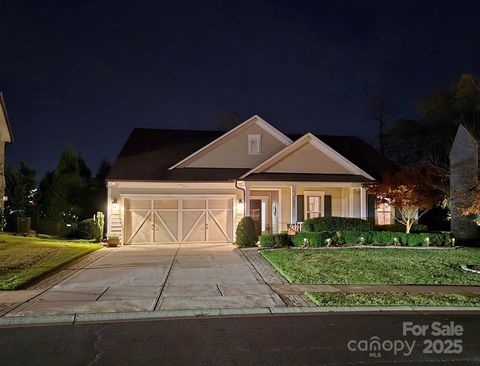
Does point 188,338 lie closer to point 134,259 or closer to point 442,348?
point 442,348

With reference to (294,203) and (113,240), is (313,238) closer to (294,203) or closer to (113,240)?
(294,203)

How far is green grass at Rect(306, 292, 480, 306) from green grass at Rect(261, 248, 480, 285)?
1535 millimetres

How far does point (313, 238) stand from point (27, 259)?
33.8 feet

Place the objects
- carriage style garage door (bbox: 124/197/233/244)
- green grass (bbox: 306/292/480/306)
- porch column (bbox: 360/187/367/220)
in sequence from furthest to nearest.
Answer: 1. porch column (bbox: 360/187/367/220)
2. carriage style garage door (bbox: 124/197/233/244)
3. green grass (bbox: 306/292/480/306)

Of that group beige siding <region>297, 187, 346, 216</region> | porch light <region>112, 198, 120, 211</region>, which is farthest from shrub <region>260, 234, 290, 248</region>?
porch light <region>112, 198, 120, 211</region>

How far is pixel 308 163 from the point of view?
78.0ft

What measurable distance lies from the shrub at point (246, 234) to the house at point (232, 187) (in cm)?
158

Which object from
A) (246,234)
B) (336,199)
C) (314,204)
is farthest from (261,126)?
(246,234)

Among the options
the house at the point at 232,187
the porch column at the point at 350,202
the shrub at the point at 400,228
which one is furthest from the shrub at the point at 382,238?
the porch column at the point at 350,202

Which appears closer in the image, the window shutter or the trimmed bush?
the trimmed bush

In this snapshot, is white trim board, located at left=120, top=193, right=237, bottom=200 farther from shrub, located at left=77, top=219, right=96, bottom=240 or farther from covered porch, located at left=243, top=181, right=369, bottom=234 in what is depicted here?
shrub, located at left=77, top=219, right=96, bottom=240

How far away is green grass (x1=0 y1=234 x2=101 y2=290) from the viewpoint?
39.5ft

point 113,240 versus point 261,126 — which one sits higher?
point 261,126

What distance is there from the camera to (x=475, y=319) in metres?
8.54
